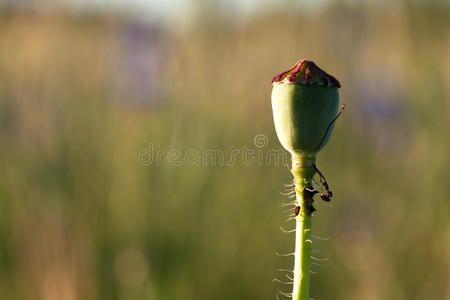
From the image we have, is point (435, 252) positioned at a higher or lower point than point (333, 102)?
lower

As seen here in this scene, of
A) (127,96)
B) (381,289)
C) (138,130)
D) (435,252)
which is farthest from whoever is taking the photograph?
(127,96)

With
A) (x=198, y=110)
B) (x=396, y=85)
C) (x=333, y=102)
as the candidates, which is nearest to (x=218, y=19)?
(x=198, y=110)

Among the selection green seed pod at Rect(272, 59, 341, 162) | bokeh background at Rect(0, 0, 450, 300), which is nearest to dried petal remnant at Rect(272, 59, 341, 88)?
green seed pod at Rect(272, 59, 341, 162)

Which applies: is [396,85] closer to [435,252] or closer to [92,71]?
[435,252]
